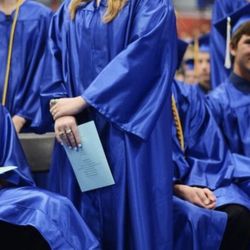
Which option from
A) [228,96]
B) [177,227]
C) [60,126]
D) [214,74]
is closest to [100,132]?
[60,126]

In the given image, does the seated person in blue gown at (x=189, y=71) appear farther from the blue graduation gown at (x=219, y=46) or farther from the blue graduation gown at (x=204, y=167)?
the blue graduation gown at (x=204, y=167)

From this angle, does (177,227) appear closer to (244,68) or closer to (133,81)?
(133,81)

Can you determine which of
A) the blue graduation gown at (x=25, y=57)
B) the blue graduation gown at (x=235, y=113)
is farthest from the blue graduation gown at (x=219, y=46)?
the blue graduation gown at (x=25, y=57)

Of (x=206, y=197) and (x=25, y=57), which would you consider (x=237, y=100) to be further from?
(x=25, y=57)

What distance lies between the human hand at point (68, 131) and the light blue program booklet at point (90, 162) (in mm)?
20

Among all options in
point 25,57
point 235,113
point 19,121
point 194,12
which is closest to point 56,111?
point 19,121

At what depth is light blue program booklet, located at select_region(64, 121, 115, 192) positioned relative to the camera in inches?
86.4

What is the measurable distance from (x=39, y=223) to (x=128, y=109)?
1.58ft

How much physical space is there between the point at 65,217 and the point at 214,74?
2053 millimetres

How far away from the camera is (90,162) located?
2.22 m

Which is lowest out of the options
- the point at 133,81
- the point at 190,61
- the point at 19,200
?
the point at 190,61


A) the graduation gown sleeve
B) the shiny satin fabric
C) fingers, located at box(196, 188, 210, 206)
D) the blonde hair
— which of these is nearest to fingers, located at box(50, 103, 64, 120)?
the graduation gown sleeve

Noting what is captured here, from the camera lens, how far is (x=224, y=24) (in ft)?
11.2

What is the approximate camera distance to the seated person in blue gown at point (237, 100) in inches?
115
